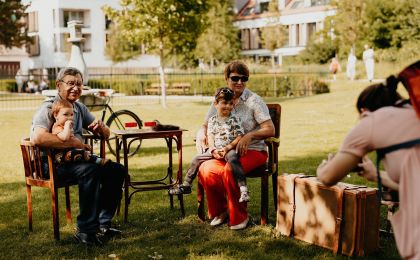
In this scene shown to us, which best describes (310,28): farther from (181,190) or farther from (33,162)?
(33,162)

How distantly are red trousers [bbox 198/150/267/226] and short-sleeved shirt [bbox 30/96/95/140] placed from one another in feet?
4.01

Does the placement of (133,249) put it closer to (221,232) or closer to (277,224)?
(221,232)

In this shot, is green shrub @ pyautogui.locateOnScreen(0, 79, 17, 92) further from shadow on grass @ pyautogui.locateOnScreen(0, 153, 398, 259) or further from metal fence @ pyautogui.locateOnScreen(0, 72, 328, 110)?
shadow on grass @ pyautogui.locateOnScreen(0, 153, 398, 259)

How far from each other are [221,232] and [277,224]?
54 cm

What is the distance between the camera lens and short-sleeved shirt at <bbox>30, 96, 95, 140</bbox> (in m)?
5.38

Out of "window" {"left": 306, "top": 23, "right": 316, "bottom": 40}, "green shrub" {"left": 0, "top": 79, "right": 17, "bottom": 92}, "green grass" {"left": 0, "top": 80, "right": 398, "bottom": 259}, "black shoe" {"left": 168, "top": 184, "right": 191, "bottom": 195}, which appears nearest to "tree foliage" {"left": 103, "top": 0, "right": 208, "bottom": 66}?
"green grass" {"left": 0, "top": 80, "right": 398, "bottom": 259}

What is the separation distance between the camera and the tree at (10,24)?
4251 cm

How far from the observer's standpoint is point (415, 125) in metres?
3.07

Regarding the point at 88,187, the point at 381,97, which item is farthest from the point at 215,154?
the point at 381,97

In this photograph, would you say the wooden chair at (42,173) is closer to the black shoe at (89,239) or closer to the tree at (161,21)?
the black shoe at (89,239)

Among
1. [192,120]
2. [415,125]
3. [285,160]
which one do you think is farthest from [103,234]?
[192,120]

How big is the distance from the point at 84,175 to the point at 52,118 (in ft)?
1.97

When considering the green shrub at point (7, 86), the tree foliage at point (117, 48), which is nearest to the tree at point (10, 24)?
the green shrub at point (7, 86)

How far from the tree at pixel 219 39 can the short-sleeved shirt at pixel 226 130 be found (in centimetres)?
4402
